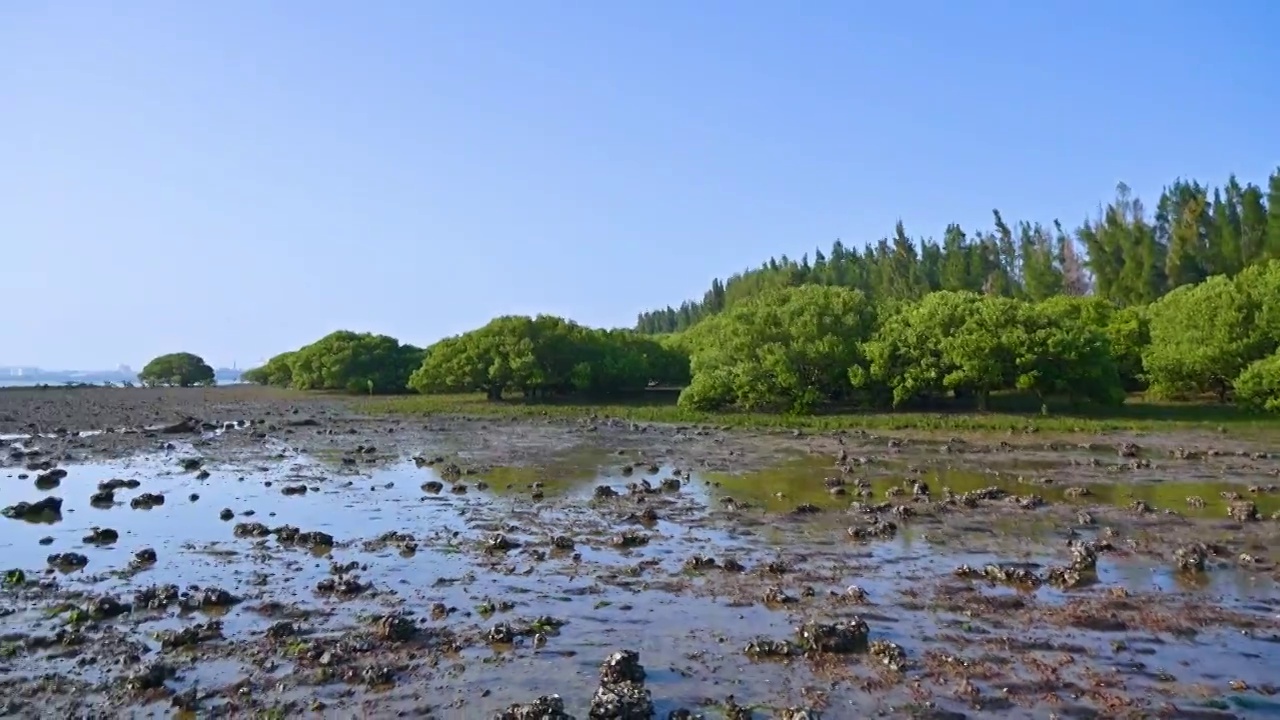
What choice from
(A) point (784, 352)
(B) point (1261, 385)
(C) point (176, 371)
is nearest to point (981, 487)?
(B) point (1261, 385)

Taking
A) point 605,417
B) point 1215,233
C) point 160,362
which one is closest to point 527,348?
point 605,417

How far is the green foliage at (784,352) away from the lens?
54.1 meters

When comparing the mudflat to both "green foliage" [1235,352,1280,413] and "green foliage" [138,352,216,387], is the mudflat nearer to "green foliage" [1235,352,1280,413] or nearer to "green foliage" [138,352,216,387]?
"green foliage" [1235,352,1280,413]

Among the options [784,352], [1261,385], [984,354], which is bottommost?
[1261,385]

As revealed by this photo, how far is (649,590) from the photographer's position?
49.7 feet

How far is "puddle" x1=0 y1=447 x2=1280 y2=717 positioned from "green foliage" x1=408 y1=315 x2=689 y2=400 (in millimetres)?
A: 42572

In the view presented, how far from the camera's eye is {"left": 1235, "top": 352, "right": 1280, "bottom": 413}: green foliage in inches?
1746

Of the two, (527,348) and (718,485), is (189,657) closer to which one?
(718,485)

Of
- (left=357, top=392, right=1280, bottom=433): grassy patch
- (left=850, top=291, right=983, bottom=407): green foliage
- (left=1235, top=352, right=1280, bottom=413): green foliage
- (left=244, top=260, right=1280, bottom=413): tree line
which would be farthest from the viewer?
(left=850, top=291, right=983, bottom=407): green foliage

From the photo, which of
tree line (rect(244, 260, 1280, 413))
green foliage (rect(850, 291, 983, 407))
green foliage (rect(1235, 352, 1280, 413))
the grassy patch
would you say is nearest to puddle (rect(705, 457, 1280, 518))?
the grassy patch

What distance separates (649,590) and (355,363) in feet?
268

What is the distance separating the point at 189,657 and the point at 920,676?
884 cm

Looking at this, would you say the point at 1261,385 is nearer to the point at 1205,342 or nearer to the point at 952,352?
the point at 1205,342

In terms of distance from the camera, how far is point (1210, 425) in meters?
42.1
